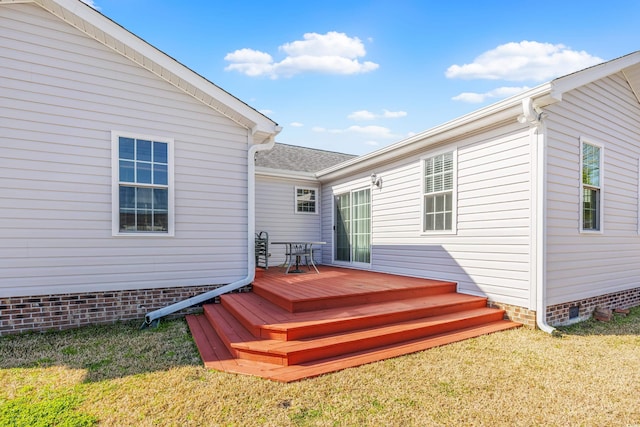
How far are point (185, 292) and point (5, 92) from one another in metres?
3.60

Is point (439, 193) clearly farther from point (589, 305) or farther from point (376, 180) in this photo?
point (589, 305)

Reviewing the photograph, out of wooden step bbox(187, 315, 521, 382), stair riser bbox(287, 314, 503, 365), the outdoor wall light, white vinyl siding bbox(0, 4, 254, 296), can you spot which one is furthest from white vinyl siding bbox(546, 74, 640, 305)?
white vinyl siding bbox(0, 4, 254, 296)

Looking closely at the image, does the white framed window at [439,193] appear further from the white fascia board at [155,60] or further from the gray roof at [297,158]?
the gray roof at [297,158]

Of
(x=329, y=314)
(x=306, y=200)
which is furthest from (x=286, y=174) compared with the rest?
(x=329, y=314)

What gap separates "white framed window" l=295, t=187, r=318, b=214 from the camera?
891 cm

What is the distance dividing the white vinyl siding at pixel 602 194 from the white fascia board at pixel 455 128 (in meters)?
0.58

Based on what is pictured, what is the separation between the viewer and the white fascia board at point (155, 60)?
14.4 ft

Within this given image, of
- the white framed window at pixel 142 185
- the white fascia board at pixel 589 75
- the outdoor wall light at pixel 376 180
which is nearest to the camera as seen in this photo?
the white fascia board at pixel 589 75

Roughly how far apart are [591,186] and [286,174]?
6263 mm

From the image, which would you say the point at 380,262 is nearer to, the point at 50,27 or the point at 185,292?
the point at 185,292

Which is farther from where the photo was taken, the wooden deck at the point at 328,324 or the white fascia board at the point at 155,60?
the white fascia board at the point at 155,60

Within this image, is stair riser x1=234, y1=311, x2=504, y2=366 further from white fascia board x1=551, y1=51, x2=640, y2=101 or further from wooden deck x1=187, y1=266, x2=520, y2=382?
white fascia board x1=551, y1=51, x2=640, y2=101

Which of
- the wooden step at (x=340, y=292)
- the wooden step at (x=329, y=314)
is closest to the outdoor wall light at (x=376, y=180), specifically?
the wooden step at (x=340, y=292)

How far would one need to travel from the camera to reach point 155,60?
478 cm
